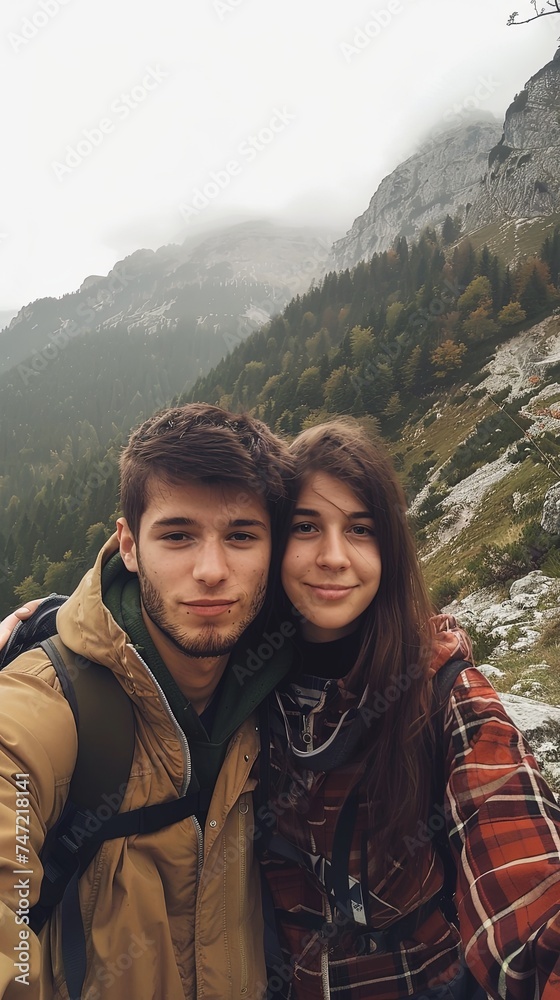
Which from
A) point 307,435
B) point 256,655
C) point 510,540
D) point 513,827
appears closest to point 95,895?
point 256,655

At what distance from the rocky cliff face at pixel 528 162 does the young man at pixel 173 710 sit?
67403mm

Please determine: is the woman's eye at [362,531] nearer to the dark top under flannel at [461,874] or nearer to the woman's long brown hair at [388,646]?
the woman's long brown hair at [388,646]

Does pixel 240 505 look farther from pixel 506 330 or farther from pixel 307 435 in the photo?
pixel 506 330

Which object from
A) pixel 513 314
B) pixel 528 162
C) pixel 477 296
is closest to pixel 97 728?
pixel 513 314

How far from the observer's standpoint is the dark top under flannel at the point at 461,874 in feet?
4.70

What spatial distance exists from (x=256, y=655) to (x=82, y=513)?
63094 mm

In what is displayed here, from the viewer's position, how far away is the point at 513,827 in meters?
1.56

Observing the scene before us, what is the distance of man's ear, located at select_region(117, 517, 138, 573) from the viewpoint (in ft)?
7.09

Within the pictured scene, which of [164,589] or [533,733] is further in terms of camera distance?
[533,733]

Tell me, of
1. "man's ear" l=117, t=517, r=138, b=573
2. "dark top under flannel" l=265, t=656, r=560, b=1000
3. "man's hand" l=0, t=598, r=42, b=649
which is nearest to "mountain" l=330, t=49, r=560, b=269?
"man's ear" l=117, t=517, r=138, b=573

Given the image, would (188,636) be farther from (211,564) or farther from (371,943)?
(371,943)

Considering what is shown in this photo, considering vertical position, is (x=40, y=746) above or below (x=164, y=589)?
below

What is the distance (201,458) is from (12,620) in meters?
1.32

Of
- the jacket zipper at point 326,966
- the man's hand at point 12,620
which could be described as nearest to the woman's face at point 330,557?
the jacket zipper at point 326,966
